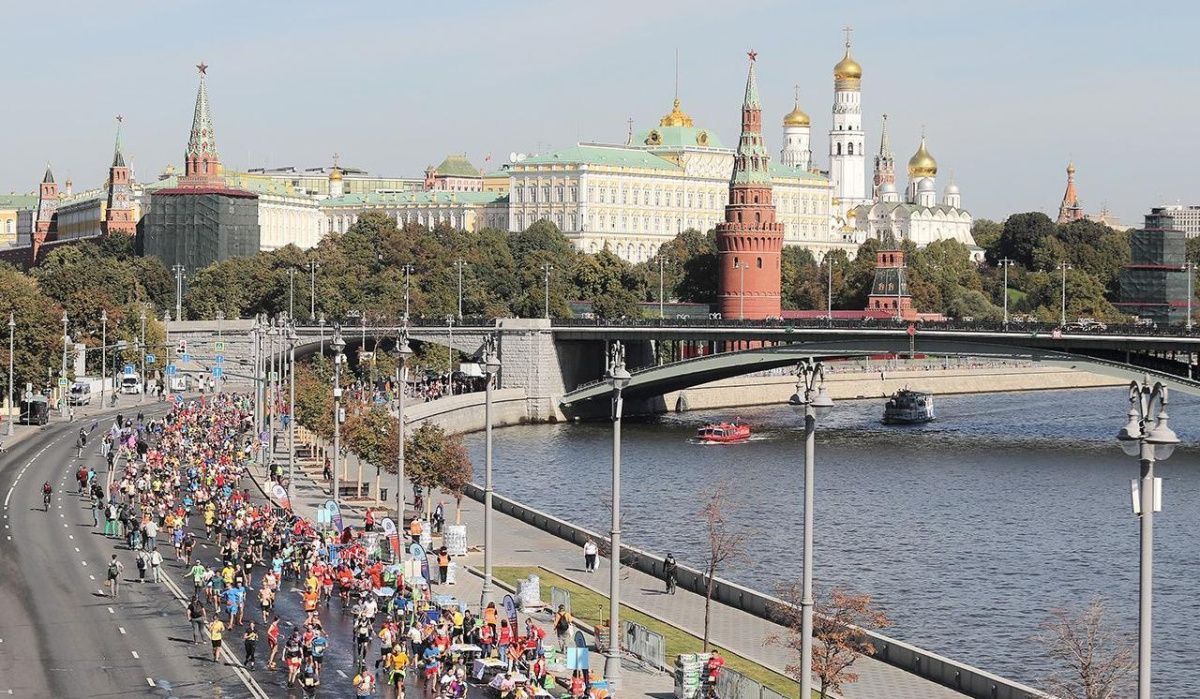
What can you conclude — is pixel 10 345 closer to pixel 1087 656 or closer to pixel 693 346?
pixel 693 346

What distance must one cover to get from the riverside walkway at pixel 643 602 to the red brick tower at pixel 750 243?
10056cm

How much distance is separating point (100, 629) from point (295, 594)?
632 centimetres

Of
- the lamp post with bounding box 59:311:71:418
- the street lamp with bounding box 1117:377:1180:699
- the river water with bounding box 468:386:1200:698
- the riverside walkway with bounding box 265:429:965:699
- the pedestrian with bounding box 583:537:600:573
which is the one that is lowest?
the river water with bounding box 468:386:1200:698

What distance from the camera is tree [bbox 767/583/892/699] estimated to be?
39.3 metres

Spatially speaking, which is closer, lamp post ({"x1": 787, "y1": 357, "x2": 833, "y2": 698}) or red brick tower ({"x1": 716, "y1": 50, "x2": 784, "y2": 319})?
lamp post ({"x1": 787, "y1": 357, "x2": 833, "y2": 698})

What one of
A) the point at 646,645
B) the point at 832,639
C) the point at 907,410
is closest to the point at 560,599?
the point at 646,645

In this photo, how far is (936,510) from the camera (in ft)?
252

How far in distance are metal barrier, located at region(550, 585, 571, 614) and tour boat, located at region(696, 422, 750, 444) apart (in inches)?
2311

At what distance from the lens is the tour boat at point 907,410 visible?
119125 millimetres

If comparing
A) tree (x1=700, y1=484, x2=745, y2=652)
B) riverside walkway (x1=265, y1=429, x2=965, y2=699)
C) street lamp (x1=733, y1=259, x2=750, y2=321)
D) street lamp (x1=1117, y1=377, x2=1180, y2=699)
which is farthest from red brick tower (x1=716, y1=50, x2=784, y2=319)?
street lamp (x1=1117, y1=377, x2=1180, y2=699)

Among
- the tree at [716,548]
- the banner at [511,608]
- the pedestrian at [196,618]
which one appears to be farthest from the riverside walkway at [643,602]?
the pedestrian at [196,618]

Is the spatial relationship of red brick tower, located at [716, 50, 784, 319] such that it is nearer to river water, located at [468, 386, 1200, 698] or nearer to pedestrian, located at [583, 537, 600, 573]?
river water, located at [468, 386, 1200, 698]

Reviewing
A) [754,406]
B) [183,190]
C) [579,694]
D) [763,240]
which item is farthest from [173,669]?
[183,190]

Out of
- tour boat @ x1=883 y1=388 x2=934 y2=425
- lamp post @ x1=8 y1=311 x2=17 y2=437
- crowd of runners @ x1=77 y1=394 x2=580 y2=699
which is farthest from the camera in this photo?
tour boat @ x1=883 y1=388 x2=934 y2=425
